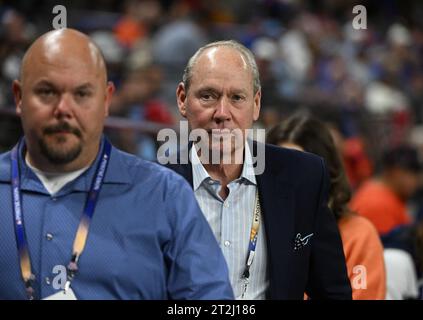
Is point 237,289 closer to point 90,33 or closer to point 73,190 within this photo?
point 73,190

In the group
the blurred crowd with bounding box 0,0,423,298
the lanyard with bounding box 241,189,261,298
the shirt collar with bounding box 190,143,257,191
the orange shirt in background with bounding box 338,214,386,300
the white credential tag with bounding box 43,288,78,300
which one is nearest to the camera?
the white credential tag with bounding box 43,288,78,300

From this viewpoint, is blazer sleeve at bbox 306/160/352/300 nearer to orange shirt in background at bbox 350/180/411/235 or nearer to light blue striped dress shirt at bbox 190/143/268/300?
light blue striped dress shirt at bbox 190/143/268/300

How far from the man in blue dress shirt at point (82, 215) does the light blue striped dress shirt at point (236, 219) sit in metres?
0.54

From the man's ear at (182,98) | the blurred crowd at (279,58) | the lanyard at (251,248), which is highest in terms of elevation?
the blurred crowd at (279,58)

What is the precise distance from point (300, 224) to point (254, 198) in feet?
0.63

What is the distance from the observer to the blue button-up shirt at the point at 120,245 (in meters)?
2.55

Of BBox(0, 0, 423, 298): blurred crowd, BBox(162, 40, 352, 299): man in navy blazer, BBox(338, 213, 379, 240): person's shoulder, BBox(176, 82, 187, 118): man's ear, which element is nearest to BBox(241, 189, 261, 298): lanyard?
BBox(162, 40, 352, 299): man in navy blazer

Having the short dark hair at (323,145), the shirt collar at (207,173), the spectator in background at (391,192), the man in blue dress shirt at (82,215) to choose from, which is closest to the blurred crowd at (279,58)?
the spectator in background at (391,192)

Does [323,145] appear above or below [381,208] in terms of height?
above

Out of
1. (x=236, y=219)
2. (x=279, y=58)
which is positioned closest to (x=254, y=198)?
(x=236, y=219)

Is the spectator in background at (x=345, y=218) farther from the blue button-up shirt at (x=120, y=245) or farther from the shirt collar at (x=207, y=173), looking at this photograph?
the blue button-up shirt at (x=120, y=245)

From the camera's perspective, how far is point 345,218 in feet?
13.2

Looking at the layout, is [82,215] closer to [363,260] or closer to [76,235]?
[76,235]

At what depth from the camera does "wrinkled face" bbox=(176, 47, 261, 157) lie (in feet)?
10.5
